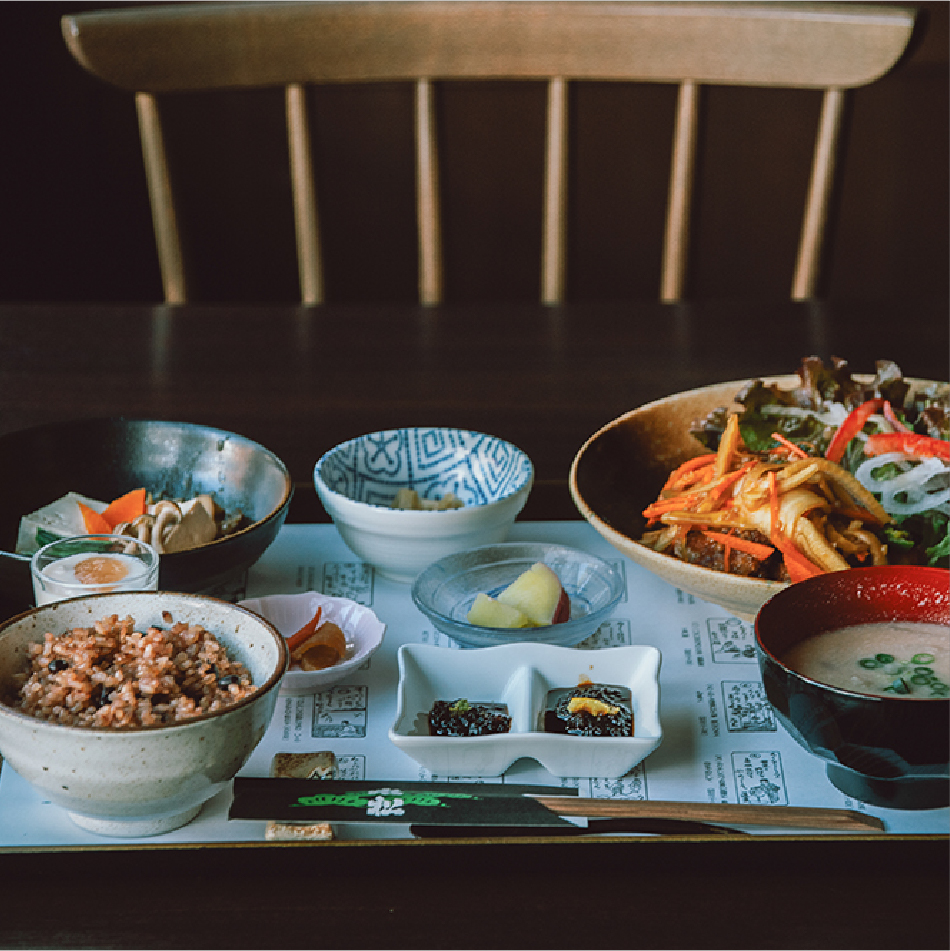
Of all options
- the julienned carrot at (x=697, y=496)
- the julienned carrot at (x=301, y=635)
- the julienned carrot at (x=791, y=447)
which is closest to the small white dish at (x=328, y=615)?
the julienned carrot at (x=301, y=635)

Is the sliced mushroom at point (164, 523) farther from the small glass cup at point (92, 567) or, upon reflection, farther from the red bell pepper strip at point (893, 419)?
the red bell pepper strip at point (893, 419)

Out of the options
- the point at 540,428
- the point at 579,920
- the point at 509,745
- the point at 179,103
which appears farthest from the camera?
the point at 179,103

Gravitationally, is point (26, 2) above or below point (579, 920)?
above

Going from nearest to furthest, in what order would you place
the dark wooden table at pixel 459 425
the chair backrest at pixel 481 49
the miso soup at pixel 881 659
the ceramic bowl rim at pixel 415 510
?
1. the dark wooden table at pixel 459 425
2. the miso soup at pixel 881 659
3. the ceramic bowl rim at pixel 415 510
4. the chair backrest at pixel 481 49

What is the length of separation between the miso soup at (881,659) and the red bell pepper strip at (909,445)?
0.41 m

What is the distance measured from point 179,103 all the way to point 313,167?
1.76 m

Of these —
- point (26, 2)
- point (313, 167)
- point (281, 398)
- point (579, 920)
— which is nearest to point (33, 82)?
point (26, 2)

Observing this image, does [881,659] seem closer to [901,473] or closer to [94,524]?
[901,473]

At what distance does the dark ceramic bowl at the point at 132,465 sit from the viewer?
1.43 meters

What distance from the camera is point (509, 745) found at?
989 millimetres

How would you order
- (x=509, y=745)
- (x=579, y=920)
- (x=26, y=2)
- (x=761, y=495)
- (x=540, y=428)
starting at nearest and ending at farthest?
(x=579, y=920) → (x=509, y=745) → (x=761, y=495) → (x=540, y=428) → (x=26, y=2)

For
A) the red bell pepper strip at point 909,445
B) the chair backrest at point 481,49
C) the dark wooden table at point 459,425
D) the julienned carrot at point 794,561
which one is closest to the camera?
the dark wooden table at point 459,425

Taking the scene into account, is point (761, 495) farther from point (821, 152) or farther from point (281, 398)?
point (821, 152)

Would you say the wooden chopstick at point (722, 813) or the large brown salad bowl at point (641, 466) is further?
the large brown salad bowl at point (641, 466)
